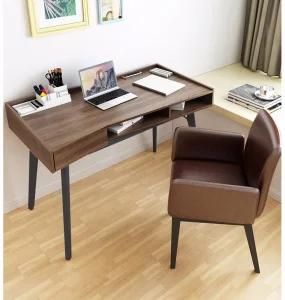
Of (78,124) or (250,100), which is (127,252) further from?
(250,100)

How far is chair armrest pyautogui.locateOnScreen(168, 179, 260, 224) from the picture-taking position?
1.71 m

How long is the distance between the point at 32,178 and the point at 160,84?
93 cm

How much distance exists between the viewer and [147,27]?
242cm

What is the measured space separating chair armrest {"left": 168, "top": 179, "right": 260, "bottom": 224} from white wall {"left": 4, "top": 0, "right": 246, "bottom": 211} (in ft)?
3.15

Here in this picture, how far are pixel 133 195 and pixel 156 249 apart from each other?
0.47 m

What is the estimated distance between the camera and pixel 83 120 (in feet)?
6.30

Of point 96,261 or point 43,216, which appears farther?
point 43,216

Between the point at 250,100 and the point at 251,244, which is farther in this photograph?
the point at 250,100

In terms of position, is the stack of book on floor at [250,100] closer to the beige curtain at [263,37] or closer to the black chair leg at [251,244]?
the beige curtain at [263,37]

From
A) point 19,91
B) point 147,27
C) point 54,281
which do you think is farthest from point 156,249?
point 147,27

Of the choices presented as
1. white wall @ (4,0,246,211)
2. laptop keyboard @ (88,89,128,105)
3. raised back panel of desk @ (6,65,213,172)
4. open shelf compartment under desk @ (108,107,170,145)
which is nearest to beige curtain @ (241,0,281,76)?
white wall @ (4,0,246,211)

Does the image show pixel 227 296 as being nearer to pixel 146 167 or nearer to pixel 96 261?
pixel 96 261

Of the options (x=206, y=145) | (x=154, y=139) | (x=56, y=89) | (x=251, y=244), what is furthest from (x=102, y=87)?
(x=251, y=244)

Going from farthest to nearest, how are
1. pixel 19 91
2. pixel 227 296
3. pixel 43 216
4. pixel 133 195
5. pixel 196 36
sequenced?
pixel 196 36, pixel 133 195, pixel 43 216, pixel 19 91, pixel 227 296
